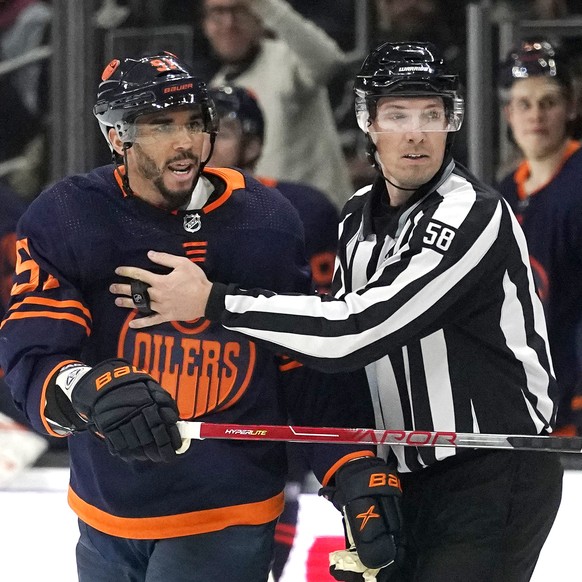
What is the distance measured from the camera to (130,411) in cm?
187

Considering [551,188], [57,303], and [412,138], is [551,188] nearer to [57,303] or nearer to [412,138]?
[412,138]

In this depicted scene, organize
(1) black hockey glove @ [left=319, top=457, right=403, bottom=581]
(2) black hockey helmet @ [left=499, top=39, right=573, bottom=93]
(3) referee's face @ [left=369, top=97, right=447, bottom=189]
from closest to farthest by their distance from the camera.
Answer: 1. (1) black hockey glove @ [left=319, top=457, right=403, bottom=581]
2. (3) referee's face @ [left=369, top=97, right=447, bottom=189]
3. (2) black hockey helmet @ [left=499, top=39, right=573, bottom=93]

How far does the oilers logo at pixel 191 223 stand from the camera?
2068 millimetres

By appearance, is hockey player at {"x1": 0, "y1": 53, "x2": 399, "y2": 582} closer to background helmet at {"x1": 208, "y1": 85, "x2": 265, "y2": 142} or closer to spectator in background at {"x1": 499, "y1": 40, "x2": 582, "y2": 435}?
background helmet at {"x1": 208, "y1": 85, "x2": 265, "y2": 142}

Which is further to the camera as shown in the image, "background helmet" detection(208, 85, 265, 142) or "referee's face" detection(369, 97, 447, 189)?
"background helmet" detection(208, 85, 265, 142)

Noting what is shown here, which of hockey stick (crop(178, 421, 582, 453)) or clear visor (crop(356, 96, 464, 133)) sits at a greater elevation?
clear visor (crop(356, 96, 464, 133))

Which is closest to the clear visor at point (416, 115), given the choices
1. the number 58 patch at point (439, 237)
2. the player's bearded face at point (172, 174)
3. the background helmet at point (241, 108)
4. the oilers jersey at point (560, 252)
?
the number 58 patch at point (439, 237)

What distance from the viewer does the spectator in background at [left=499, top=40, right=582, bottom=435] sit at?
4148mm

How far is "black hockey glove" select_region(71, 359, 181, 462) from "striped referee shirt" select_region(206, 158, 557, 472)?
18 cm

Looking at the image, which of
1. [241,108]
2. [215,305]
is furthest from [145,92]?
[241,108]

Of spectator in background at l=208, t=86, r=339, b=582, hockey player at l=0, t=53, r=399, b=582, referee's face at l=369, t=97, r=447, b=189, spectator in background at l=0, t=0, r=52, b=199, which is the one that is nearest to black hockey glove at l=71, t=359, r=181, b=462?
hockey player at l=0, t=53, r=399, b=582

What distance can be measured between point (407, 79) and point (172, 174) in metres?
0.40

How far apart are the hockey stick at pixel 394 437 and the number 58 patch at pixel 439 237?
28cm

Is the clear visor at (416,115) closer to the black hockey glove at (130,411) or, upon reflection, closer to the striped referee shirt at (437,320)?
the striped referee shirt at (437,320)
